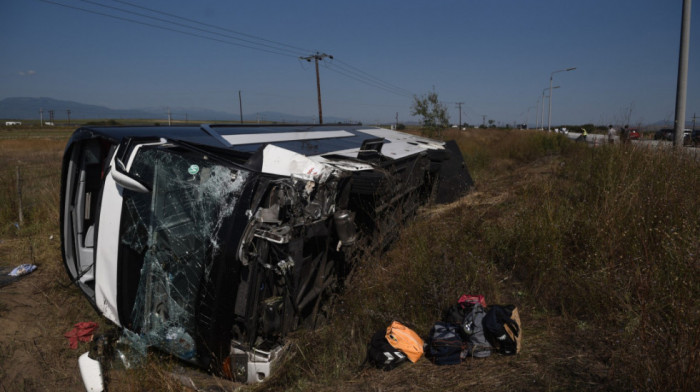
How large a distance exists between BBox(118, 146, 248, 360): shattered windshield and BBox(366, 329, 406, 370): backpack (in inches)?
51.9

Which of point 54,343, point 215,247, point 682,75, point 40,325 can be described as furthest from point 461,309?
point 682,75

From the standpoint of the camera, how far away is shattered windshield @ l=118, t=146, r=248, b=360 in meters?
2.75

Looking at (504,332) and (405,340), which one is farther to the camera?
(405,340)

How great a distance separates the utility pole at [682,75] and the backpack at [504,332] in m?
5.71

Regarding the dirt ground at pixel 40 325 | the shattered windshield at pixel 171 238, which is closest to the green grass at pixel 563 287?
the shattered windshield at pixel 171 238

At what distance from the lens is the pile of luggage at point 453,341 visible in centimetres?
283

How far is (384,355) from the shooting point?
284cm

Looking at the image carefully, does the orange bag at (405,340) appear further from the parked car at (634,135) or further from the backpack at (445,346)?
the parked car at (634,135)

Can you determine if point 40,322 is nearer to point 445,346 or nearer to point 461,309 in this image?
point 445,346

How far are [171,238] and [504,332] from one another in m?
2.55

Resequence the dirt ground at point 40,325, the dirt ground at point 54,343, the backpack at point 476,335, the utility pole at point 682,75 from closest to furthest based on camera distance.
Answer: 1. the dirt ground at point 54,343
2. the backpack at point 476,335
3. the dirt ground at point 40,325
4. the utility pole at point 682,75

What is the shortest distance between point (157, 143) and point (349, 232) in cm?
171

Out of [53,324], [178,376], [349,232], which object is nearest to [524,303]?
[349,232]

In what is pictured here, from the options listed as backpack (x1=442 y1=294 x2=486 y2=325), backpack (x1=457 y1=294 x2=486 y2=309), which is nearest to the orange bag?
backpack (x1=442 y1=294 x2=486 y2=325)
